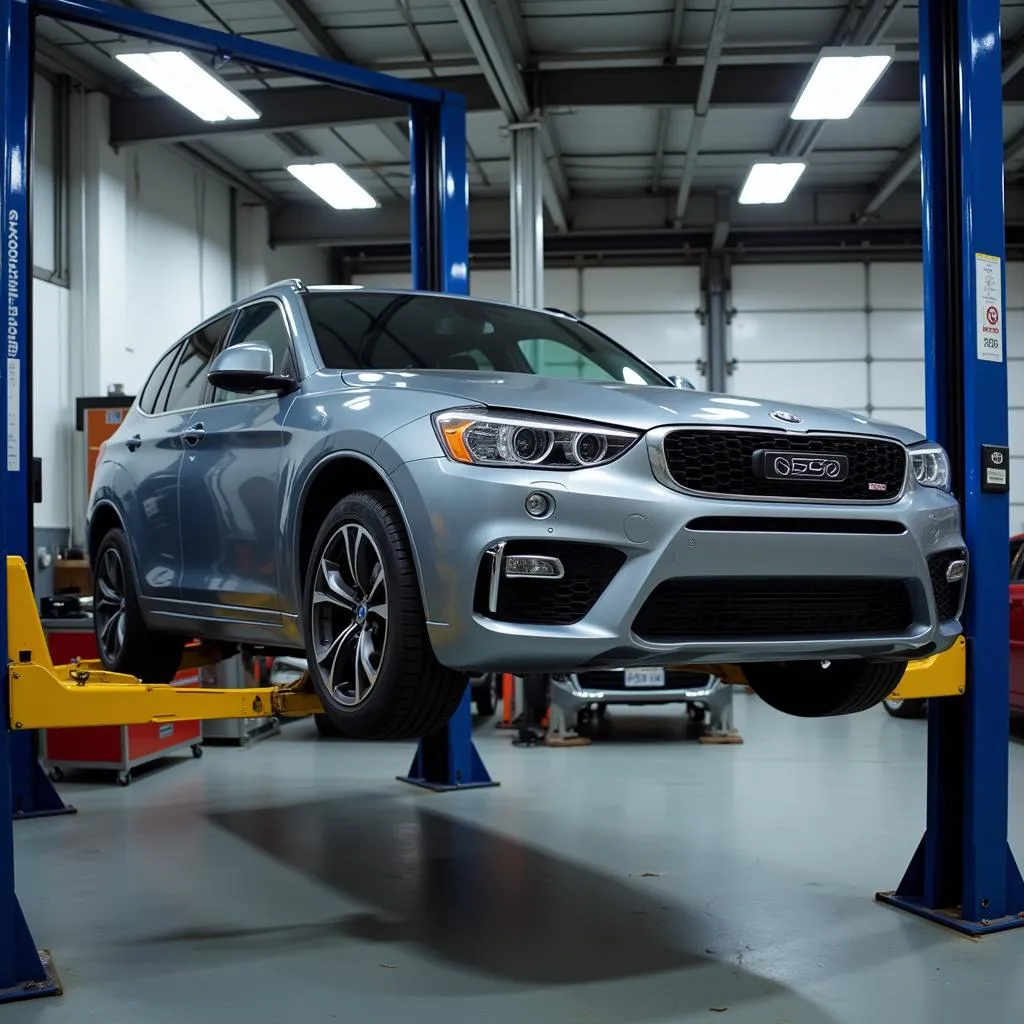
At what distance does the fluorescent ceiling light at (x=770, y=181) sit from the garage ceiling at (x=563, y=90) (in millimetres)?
508

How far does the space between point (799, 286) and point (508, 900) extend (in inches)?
547

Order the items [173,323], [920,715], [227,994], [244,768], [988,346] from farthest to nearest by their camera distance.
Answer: [173,323] → [920,715] → [244,768] → [988,346] → [227,994]

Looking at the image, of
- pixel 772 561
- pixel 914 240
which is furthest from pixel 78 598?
pixel 914 240

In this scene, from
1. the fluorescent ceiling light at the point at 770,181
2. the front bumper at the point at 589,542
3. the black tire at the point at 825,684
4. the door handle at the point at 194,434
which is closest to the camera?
the front bumper at the point at 589,542

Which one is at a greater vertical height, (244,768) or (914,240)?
(914,240)

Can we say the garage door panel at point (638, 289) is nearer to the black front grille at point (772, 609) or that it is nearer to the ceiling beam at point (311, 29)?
the ceiling beam at point (311, 29)

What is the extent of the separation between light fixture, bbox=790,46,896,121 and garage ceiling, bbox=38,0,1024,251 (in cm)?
→ 65

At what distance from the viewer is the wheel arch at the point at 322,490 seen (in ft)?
11.5

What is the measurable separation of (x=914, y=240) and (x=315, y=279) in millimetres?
8439

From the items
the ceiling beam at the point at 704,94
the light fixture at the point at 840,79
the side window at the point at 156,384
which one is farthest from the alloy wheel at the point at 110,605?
the light fixture at the point at 840,79

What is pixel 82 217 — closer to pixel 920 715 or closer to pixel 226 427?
pixel 226 427

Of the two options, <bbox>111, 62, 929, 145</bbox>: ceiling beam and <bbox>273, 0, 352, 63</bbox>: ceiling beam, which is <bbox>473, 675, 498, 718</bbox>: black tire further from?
<bbox>273, 0, 352, 63</bbox>: ceiling beam

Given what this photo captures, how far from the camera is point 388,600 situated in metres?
3.20

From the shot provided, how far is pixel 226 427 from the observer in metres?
4.36
